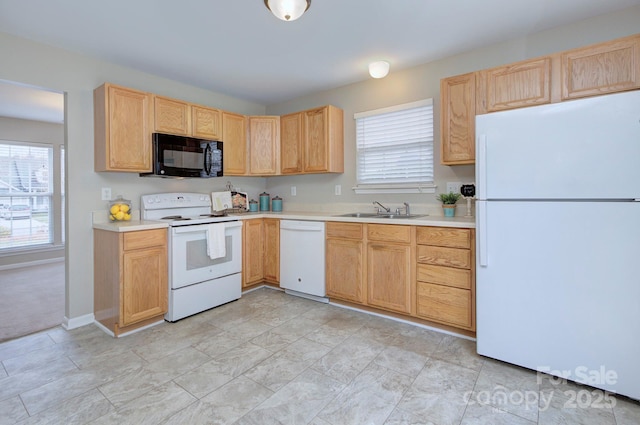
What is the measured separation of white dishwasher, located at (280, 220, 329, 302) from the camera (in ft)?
10.9

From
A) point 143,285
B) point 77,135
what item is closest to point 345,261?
point 143,285

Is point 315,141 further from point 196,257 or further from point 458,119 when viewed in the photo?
point 196,257

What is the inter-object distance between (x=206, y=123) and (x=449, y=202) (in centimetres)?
271

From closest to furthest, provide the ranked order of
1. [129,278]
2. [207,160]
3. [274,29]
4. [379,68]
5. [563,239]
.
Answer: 1. [563,239]
2. [274,29]
3. [129,278]
4. [379,68]
5. [207,160]

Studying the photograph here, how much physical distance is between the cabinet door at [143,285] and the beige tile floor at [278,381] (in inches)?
6.8

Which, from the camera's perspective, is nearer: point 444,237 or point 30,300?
point 444,237

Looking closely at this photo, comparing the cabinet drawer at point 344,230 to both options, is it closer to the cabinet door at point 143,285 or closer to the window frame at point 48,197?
the cabinet door at point 143,285

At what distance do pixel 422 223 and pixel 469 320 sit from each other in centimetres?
82

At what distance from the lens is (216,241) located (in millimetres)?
3156

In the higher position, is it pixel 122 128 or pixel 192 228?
pixel 122 128

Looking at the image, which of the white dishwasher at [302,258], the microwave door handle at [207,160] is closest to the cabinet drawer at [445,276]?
the white dishwasher at [302,258]

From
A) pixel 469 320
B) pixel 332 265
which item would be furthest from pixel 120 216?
pixel 469 320

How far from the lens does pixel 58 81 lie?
2744 mm

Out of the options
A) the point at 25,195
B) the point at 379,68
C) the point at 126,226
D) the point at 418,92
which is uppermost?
the point at 379,68
